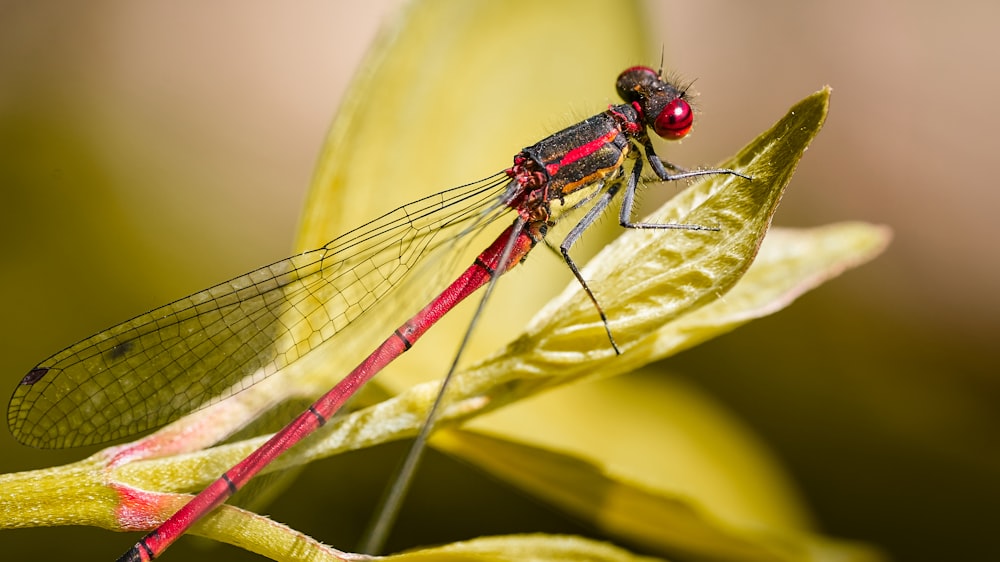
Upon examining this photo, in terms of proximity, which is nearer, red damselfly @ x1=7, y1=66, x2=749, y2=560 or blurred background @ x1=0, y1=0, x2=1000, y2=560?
red damselfly @ x1=7, y1=66, x2=749, y2=560

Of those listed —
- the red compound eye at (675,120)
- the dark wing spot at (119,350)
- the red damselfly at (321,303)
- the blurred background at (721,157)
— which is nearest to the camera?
the red damselfly at (321,303)

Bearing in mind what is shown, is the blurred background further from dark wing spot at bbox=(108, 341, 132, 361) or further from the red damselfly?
dark wing spot at bbox=(108, 341, 132, 361)

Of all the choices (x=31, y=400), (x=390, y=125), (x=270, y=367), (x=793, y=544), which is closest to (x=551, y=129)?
(x=390, y=125)

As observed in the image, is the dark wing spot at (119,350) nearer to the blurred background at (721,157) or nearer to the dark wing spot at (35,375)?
the dark wing spot at (35,375)

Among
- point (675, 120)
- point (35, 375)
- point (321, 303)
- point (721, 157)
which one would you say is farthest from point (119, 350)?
point (721, 157)

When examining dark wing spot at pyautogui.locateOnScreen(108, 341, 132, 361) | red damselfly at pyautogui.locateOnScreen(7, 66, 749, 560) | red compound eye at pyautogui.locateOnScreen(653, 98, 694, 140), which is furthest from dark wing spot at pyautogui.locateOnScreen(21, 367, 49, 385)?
red compound eye at pyautogui.locateOnScreen(653, 98, 694, 140)

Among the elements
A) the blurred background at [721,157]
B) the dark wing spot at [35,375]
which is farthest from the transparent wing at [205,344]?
the blurred background at [721,157]

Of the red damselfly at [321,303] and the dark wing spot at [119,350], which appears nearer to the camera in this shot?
the red damselfly at [321,303]

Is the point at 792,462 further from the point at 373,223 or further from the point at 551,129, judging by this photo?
the point at 373,223
